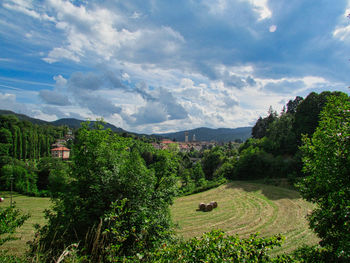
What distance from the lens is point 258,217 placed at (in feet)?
62.1

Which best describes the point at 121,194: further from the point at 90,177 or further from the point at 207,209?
the point at 207,209

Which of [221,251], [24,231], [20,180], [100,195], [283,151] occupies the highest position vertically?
[221,251]

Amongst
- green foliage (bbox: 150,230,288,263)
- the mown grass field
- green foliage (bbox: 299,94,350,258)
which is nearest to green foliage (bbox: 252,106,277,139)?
the mown grass field

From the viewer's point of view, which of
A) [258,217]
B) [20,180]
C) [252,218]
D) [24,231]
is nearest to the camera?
[24,231]

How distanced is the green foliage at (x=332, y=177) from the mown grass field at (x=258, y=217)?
592cm

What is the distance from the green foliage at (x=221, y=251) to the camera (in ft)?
9.88

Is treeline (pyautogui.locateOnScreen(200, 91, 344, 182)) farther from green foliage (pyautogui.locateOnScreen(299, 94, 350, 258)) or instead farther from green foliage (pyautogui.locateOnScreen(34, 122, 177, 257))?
green foliage (pyautogui.locateOnScreen(34, 122, 177, 257))

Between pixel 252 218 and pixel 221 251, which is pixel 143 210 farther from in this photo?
pixel 252 218

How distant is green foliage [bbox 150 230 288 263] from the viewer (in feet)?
9.88

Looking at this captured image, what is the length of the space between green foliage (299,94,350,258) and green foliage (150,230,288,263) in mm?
3704

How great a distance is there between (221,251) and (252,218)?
18390mm

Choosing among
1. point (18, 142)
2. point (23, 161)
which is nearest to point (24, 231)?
point (23, 161)

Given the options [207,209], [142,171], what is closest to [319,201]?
[142,171]

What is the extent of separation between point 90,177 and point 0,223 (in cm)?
283
